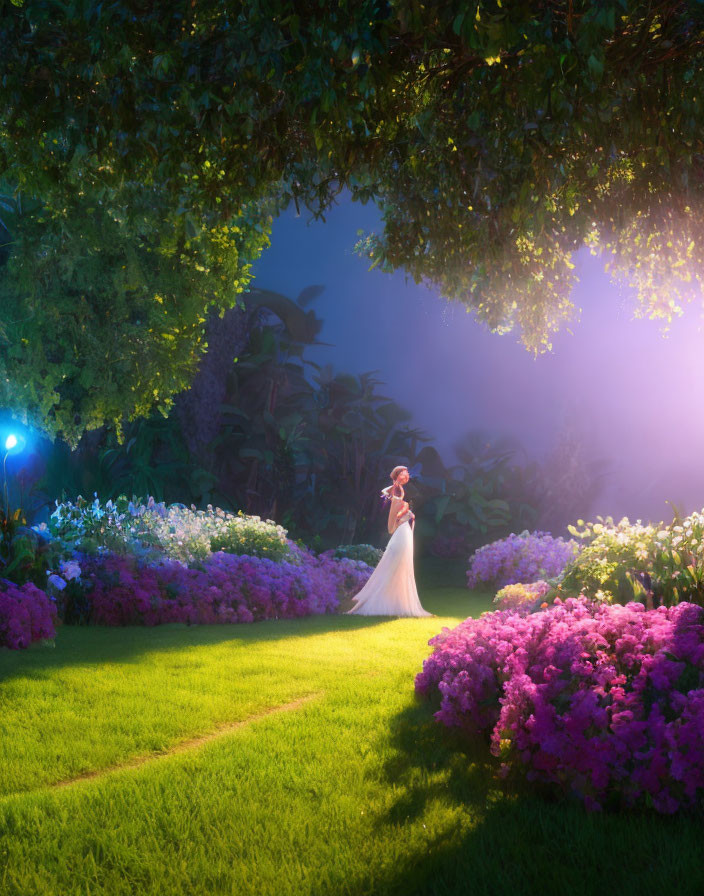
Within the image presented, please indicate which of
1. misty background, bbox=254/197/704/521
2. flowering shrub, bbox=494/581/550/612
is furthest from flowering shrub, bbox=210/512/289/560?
misty background, bbox=254/197/704/521

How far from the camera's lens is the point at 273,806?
4312mm

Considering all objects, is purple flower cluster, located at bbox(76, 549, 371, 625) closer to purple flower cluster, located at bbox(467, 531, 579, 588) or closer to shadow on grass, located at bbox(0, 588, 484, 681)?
shadow on grass, located at bbox(0, 588, 484, 681)

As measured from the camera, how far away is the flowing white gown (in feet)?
48.2

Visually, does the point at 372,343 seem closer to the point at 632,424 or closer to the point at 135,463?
the point at 632,424

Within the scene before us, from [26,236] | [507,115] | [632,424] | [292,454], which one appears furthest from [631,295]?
[632,424]

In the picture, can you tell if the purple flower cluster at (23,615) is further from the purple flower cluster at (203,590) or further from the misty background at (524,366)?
the misty background at (524,366)

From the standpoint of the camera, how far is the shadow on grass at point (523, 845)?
11.3 ft

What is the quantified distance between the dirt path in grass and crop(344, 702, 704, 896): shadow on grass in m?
1.58

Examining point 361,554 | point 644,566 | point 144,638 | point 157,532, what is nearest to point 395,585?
point 157,532

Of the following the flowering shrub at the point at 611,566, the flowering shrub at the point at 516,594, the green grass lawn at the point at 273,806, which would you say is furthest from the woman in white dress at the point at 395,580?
the green grass lawn at the point at 273,806

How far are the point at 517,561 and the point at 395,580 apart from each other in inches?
208

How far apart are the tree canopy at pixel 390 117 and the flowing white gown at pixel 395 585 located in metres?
5.85

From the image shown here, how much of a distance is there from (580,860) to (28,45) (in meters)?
6.41

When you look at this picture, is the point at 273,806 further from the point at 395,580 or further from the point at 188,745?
the point at 395,580
